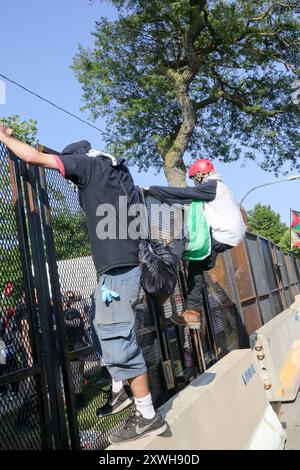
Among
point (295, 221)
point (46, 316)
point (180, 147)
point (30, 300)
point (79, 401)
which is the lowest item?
point (79, 401)

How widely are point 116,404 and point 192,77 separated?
705 inches

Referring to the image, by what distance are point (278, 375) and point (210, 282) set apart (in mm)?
1421

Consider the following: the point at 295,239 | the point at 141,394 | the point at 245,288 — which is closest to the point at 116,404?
the point at 141,394

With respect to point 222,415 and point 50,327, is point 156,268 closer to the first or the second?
point 50,327

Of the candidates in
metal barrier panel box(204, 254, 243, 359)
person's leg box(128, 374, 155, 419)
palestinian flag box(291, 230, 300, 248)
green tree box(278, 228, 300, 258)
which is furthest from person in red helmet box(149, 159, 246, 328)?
green tree box(278, 228, 300, 258)

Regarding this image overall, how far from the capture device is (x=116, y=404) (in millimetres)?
3420

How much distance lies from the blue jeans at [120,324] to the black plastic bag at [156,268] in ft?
0.18

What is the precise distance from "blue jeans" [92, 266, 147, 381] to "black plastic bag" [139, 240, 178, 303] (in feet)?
0.18

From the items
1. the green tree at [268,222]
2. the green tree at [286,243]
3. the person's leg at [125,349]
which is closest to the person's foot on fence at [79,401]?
the person's leg at [125,349]

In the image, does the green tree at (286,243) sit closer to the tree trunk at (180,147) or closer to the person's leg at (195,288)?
the tree trunk at (180,147)

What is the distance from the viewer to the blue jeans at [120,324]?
298 centimetres

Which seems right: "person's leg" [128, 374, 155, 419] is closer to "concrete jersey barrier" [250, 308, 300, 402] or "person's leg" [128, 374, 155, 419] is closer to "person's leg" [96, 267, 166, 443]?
"person's leg" [96, 267, 166, 443]

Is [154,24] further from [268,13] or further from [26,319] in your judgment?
[26,319]

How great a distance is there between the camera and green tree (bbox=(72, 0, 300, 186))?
19.5 m
